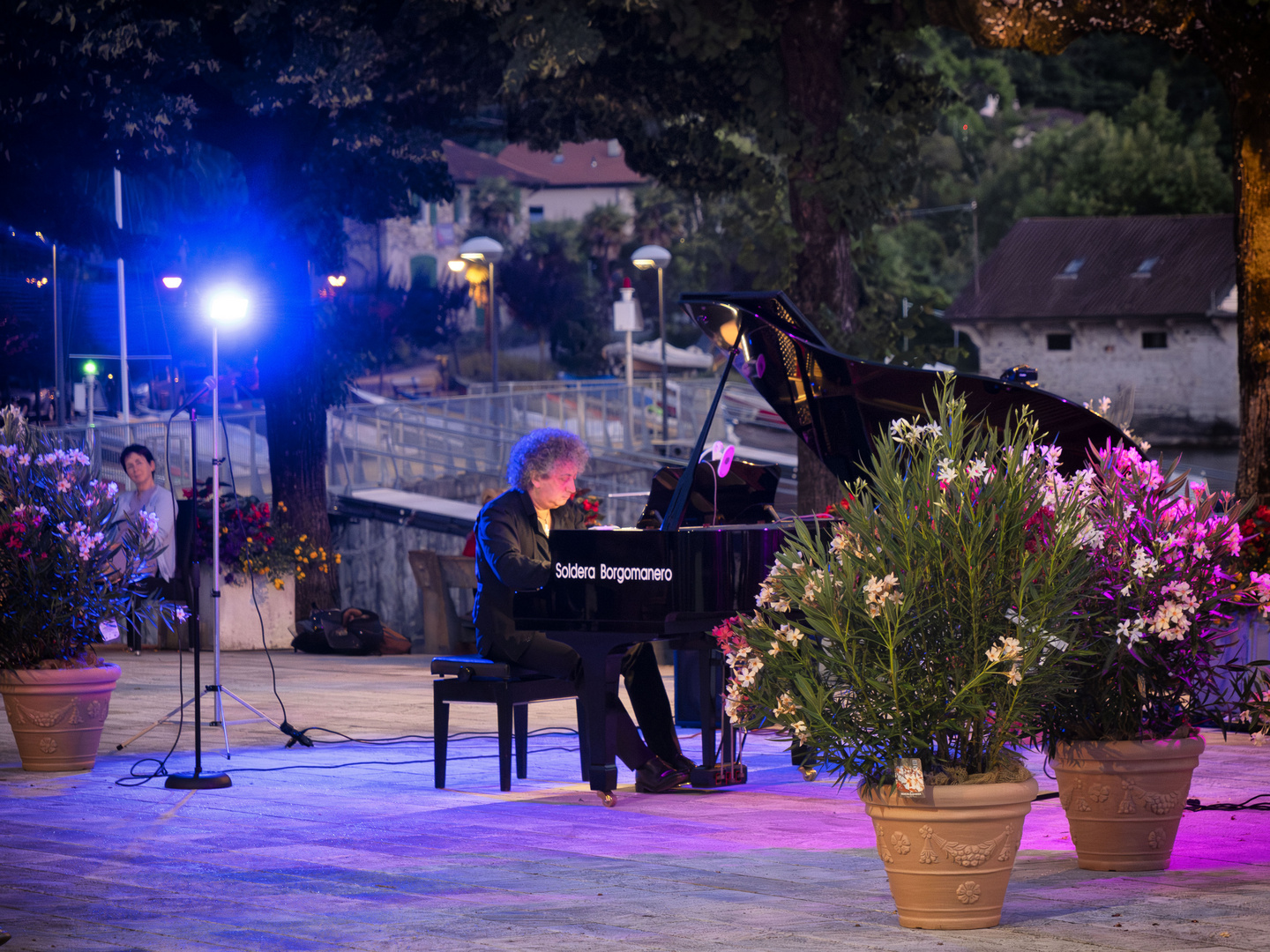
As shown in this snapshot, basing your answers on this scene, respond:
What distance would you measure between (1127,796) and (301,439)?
1224 cm

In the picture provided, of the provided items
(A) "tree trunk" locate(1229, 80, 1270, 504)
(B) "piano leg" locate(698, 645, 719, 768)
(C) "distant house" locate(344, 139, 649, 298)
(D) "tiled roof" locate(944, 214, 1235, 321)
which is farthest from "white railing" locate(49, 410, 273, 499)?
(D) "tiled roof" locate(944, 214, 1235, 321)

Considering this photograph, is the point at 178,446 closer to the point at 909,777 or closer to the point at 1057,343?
the point at 909,777

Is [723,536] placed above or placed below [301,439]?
below

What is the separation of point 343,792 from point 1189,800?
3.65 metres

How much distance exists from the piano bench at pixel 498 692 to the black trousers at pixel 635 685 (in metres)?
0.07

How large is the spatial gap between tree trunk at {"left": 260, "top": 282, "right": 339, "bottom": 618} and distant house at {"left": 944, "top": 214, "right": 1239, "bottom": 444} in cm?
3520

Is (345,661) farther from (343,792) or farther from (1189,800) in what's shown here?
(1189,800)

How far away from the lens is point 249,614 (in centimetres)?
1577

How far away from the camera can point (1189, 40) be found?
36.3ft

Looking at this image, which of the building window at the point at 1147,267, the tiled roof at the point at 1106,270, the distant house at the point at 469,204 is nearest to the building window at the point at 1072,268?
the tiled roof at the point at 1106,270

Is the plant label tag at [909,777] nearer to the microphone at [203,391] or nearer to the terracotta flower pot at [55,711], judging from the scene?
the microphone at [203,391]

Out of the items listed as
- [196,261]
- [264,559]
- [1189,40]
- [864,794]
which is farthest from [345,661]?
[864,794]

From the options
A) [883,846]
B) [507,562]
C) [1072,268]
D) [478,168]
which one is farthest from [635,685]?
[478,168]

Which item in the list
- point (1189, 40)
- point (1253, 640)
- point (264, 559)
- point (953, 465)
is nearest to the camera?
point (953, 465)
